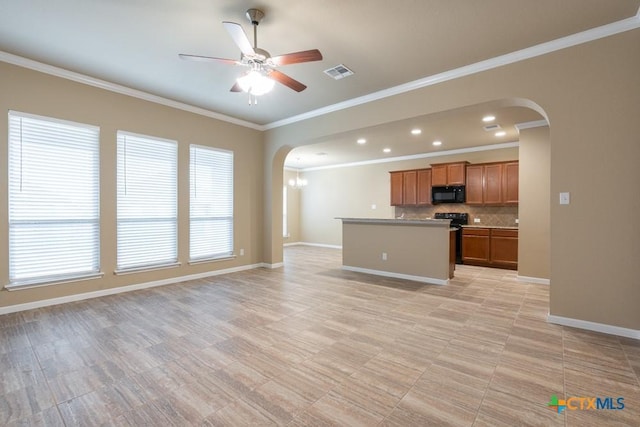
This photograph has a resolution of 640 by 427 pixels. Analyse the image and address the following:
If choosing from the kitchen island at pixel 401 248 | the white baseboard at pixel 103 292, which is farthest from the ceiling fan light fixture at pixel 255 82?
the white baseboard at pixel 103 292

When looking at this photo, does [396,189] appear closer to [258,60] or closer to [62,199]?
[258,60]

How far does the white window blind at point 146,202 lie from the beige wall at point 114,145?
104mm

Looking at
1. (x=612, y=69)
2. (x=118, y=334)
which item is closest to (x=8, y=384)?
(x=118, y=334)

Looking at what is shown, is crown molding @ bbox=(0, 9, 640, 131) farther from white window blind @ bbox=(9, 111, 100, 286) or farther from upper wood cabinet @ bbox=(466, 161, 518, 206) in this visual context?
upper wood cabinet @ bbox=(466, 161, 518, 206)

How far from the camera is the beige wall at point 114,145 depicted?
3508 millimetres

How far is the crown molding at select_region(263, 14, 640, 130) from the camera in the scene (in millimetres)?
2785

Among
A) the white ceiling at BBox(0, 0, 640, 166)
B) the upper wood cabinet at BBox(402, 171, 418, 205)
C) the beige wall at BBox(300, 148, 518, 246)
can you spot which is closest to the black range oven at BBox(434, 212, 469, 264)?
the beige wall at BBox(300, 148, 518, 246)

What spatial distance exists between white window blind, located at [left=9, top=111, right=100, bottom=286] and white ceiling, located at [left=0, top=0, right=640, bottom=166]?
90 cm

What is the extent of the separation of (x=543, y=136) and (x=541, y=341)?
12.7ft

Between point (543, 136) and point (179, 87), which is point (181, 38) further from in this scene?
point (543, 136)

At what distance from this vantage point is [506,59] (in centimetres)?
333

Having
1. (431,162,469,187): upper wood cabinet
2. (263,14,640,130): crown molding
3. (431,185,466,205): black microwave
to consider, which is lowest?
(431,185,466,205): black microwave

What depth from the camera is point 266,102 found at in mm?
4855

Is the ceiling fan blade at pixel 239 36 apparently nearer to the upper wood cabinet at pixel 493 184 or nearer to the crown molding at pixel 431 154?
the upper wood cabinet at pixel 493 184
